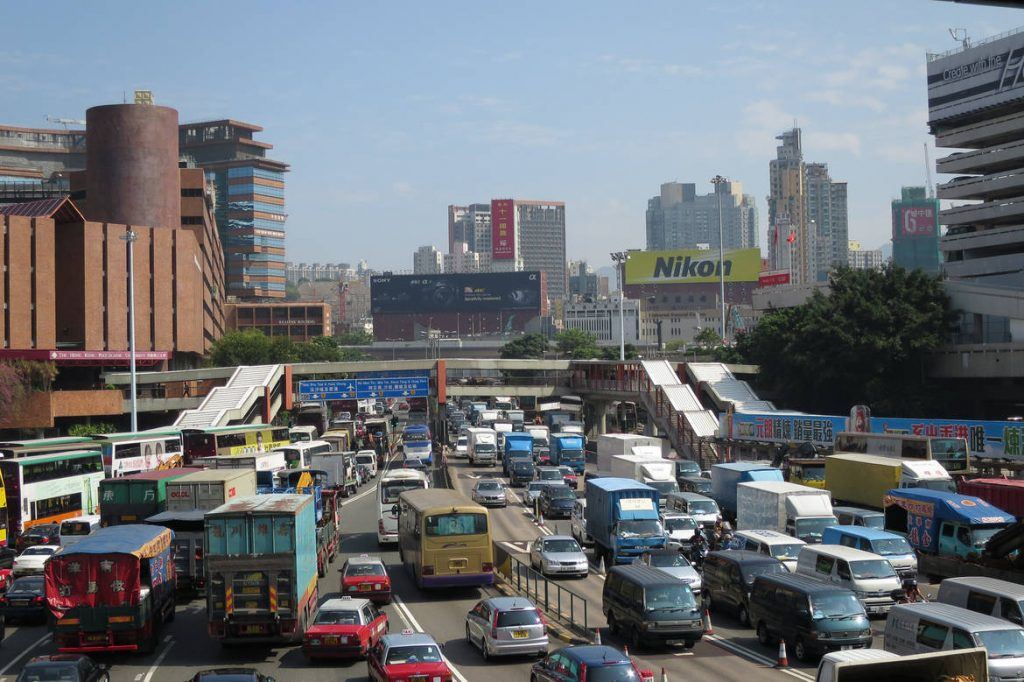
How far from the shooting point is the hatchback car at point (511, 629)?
23422mm

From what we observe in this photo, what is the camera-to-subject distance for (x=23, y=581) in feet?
99.8

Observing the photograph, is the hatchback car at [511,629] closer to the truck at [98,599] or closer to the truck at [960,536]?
the truck at [98,599]

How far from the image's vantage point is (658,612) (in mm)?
24266

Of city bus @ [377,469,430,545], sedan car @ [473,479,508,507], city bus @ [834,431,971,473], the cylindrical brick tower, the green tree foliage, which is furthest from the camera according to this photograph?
the cylindrical brick tower

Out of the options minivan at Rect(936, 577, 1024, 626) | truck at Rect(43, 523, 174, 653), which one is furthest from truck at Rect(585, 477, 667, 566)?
truck at Rect(43, 523, 174, 653)

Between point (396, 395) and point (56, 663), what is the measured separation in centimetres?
7636

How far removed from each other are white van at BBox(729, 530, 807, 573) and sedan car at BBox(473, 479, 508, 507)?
20842mm

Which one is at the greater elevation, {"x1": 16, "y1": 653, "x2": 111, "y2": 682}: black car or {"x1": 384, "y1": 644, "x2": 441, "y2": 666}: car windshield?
{"x1": 16, "y1": 653, "x2": 111, "y2": 682}: black car

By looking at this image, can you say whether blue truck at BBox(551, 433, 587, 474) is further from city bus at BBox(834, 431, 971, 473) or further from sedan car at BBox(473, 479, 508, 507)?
city bus at BBox(834, 431, 971, 473)

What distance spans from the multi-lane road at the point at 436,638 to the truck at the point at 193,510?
926 mm

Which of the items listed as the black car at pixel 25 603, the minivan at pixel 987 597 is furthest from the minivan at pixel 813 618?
the black car at pixel 25 603

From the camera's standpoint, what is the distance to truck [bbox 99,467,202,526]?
1353 inches

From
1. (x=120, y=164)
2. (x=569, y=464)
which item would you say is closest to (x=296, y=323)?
(x=120, y=164)

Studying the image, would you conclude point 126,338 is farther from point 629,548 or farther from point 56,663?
point 56,663
